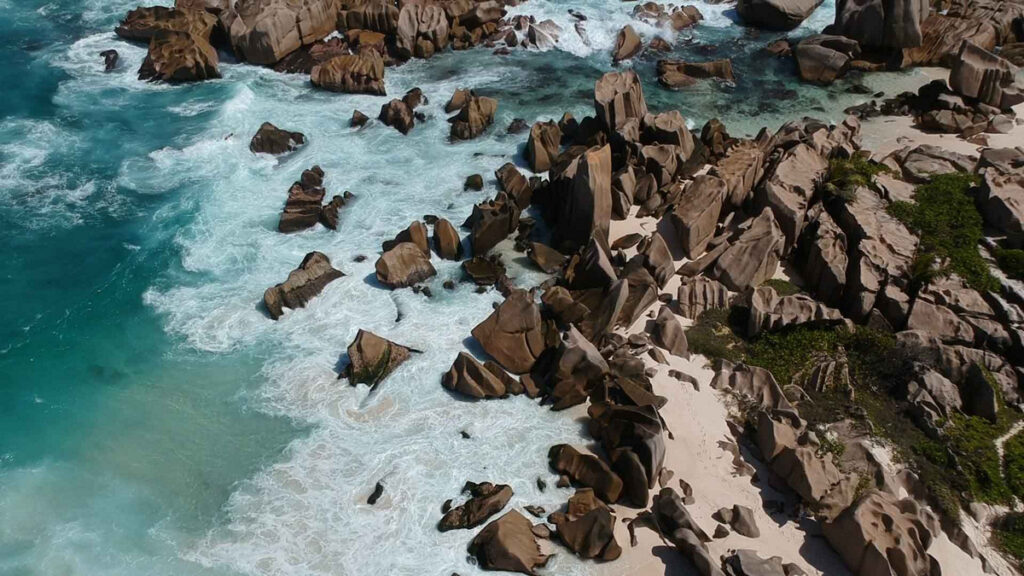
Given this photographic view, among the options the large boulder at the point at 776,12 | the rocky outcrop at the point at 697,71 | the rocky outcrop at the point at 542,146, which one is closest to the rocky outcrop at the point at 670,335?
the rocky outcrop at the point at 542,146

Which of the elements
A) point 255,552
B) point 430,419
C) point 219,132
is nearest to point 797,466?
point 430,419

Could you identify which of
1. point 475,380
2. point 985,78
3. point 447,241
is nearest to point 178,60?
A: point 447,241

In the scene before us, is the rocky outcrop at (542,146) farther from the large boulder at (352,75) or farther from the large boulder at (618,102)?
the large boulder at (352,75)

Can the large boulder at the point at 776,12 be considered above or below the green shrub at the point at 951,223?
above

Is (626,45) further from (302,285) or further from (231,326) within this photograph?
(231,326)

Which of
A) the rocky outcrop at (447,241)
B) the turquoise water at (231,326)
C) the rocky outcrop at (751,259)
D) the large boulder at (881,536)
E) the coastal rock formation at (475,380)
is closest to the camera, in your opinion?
the large boulder at (881,536)

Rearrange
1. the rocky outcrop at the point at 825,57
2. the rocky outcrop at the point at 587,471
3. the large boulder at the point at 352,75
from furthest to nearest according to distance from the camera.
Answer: the rocky outcrop at the point at 825,57 → the large boulder at the point at 352,75 → the rocky outcrop at the point at 587,471

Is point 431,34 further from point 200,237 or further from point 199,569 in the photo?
point 199,569

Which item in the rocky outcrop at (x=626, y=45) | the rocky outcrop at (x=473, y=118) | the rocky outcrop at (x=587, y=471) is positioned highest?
the rocky outcrop at (x=626, y=45)
